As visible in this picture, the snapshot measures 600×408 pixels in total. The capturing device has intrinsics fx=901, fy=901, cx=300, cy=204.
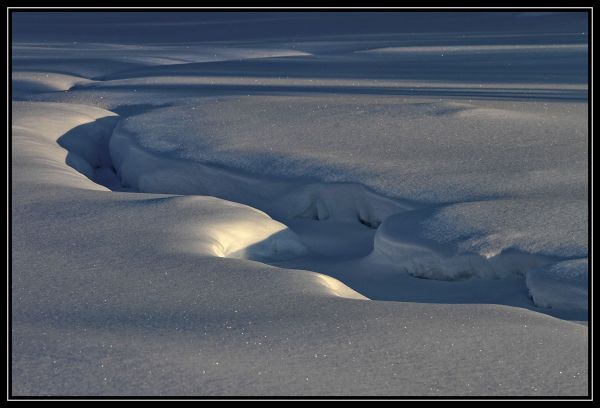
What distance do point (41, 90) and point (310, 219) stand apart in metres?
3.55

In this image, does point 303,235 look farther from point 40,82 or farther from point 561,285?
point 40,82

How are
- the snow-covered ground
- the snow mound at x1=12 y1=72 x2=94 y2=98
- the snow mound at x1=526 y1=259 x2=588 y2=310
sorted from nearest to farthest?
the snow-covered ground
the snow mound at x1=526 y1=259 x2=588 y2=310
the snow mound at x1=12 y1=72 x2=94 y2=98

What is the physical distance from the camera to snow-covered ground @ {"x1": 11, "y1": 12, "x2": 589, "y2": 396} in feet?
5.89

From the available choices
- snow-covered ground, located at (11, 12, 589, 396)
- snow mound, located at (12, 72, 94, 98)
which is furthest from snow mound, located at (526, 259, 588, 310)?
snow mound, located at (12, 72, 94, 98)

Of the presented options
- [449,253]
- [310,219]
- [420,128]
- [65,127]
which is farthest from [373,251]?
[65,127]

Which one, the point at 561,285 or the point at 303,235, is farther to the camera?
the point at 303,235

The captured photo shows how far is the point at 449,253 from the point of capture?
2668 mm

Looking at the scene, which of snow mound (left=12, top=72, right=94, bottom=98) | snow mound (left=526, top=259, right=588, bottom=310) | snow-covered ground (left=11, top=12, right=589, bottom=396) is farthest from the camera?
snow mound (left=12, top=72, right=94, bottom=98)

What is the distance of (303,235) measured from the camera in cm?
321

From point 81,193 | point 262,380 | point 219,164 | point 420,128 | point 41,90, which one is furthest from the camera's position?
point 41,90

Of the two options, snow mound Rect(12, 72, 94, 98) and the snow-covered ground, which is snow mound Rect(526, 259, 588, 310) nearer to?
the snow-covered ground

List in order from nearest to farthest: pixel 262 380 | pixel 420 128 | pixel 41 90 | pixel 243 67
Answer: pixel 262 380 → pixel 420 128 → pixel 41 90 → pixel 243 67

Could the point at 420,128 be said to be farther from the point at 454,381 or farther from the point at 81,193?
the point at 454,381

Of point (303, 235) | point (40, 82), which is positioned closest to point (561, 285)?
point (303, 235)
